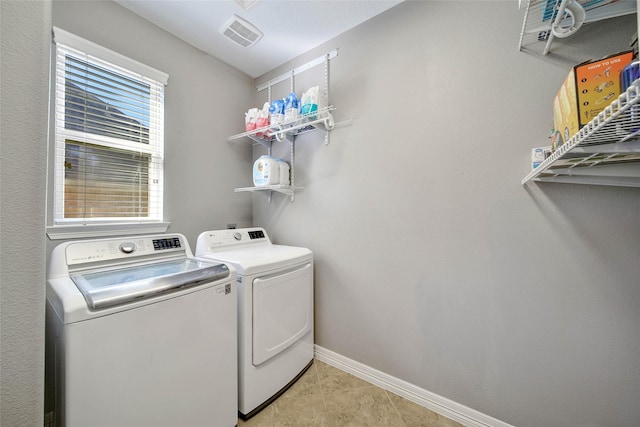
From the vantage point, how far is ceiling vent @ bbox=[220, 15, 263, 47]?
1.81 metres

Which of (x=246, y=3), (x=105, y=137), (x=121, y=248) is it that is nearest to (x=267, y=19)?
(x=246, y=3)

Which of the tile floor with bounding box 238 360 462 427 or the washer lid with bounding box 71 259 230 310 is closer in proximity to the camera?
the washer lid with bounding box 71 259 230 310

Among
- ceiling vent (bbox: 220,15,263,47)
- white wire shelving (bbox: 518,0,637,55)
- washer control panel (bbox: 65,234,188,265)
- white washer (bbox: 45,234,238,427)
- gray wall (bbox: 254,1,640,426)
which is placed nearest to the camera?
white washer (bbox: 45,234,238,427)

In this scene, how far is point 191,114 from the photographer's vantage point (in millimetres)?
2076

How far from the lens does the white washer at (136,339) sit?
0.89 metres

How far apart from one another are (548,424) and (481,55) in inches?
80.7

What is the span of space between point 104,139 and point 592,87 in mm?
2567

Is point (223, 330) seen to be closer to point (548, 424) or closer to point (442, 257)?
point (442, 257)

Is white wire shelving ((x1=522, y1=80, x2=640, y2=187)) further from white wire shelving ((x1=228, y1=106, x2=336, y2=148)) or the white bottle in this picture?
the white bottle

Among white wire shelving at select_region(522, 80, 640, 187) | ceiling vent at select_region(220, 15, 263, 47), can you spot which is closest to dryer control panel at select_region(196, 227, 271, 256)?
ceiling vent at select_region(220, 15, 263, 47)

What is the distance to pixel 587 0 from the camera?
99 centimetres

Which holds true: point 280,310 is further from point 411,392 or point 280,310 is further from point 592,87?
point 592,87

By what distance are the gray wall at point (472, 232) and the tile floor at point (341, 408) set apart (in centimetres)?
17

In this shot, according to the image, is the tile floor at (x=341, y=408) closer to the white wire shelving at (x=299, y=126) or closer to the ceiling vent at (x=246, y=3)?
the white wire shelving at (x=299, y=126)
